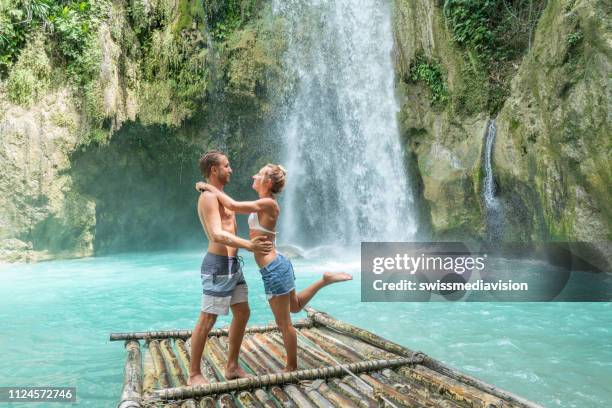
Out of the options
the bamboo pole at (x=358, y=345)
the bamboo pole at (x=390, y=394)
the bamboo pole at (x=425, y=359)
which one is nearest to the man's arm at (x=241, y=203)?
the bamboo pole at (x=390, y=394)

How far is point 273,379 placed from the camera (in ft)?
10.9

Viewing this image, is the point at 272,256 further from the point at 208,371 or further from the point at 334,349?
the point at 334,349

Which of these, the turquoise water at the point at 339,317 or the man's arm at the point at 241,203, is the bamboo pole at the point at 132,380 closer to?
the turquoise water at the point at 339,317

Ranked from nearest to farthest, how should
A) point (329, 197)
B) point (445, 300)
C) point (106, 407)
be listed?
point (106, 407), point (445, 300), point (329, 197)

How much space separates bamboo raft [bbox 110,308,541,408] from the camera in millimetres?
3037

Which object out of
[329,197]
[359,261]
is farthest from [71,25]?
[359,261]

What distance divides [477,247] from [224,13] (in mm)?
10665

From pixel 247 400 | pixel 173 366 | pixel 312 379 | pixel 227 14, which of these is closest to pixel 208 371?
pixel 173 366

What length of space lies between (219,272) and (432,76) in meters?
10.9

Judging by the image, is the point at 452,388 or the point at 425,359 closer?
the point at 452,388

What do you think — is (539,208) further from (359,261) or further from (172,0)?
(172,0)

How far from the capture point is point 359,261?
43.6 ft

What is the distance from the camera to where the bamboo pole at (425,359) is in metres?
2.90

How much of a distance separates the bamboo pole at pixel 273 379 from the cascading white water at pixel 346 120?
10.6 meters
